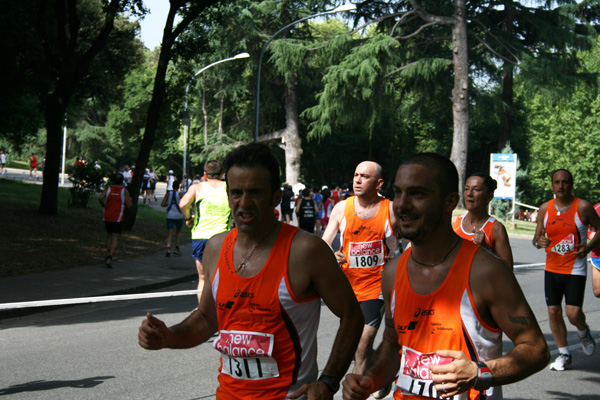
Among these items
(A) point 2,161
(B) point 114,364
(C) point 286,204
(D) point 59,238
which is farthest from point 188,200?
(A) point 2,161

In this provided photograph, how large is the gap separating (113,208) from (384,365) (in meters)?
11.9

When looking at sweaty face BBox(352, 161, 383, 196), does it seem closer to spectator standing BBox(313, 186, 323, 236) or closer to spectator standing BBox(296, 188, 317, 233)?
spectator standing BBox(296, 188, 317, 233)

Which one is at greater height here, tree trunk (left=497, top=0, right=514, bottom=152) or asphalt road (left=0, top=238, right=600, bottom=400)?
tree trunk (left=497, top=0, right=514, bottom=152)

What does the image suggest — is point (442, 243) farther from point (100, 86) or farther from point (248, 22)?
point (248, 22)

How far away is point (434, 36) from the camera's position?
118 ft

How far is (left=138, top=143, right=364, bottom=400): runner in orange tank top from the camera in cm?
309

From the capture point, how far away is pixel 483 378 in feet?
8.11

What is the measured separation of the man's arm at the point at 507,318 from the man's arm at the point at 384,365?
1.42 feet

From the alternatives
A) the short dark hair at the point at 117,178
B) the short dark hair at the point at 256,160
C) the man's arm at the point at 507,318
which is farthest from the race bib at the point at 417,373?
the short dark hair at the point at 117,178

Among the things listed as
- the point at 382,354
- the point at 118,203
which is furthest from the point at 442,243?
the point at 118,203

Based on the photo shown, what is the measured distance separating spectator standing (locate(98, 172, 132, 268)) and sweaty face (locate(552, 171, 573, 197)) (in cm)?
880

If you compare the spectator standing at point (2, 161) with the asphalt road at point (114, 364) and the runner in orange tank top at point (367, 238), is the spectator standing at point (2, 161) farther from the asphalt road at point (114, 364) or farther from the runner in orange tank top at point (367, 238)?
the runner in orange tank top at point (367, 238)

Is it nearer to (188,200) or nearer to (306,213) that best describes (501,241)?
(188,200)

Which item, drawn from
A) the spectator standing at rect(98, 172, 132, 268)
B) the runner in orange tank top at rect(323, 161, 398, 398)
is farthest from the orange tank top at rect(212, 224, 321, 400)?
the spectator standing at rect(98, 172, 132, 268)
